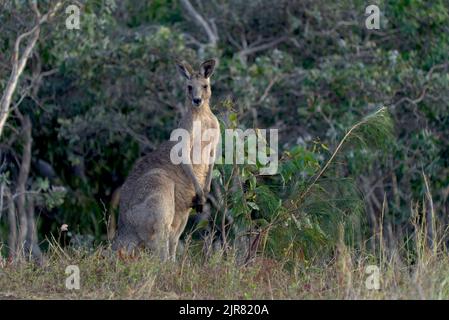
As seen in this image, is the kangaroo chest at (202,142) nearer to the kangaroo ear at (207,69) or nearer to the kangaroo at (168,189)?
the kangaroo at (168,189)

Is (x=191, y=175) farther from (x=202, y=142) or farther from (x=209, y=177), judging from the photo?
(x=202, y=142)

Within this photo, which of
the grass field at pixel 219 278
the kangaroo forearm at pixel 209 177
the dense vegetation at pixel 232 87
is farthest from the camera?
the dense vegetation at pixel 232 87

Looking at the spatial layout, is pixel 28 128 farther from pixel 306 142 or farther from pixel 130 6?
pixel 306 142

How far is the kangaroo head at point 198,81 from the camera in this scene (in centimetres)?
861

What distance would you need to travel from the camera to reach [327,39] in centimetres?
1392

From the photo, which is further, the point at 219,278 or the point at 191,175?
the point at 191,175

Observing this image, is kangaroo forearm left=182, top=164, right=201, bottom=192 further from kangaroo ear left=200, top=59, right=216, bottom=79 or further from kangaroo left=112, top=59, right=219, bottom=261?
kangaroo ear left=200, top=59, right=216, bottom=79

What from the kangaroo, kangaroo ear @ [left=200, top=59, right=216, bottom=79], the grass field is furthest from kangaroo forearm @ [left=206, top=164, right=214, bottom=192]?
the grass field

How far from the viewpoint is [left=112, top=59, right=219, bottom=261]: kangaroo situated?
7992mm

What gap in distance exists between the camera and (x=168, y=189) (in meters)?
8.20

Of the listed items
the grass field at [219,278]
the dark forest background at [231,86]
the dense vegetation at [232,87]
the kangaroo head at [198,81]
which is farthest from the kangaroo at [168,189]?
the dark forest background at [231,86]

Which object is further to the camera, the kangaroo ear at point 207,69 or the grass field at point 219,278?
the kangaroo ear at point 207,69

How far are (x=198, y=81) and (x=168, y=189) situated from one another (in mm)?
957

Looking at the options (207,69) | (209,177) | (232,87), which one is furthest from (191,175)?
(232,87)
